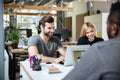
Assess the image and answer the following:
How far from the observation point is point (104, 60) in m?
Result: 1.04

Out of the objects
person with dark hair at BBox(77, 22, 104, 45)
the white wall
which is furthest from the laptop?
the white wall

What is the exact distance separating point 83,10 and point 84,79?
27.8 feet

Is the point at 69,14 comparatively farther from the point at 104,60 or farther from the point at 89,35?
the point at 104,60

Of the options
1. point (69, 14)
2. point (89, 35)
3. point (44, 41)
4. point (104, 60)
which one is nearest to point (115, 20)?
point (104, 60)

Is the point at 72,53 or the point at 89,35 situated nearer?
Result: the point at 72,53

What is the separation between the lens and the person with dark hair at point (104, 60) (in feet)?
3.40

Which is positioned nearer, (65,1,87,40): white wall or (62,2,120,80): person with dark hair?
(62,2,120,80): person with dark hair

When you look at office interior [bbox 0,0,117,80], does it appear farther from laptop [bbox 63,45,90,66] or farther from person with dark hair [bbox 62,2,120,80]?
person with dark hair [bbox 62,2,120,80]

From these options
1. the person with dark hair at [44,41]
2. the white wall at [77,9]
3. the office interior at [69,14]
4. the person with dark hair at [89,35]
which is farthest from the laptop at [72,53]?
the white wall at [77,9]

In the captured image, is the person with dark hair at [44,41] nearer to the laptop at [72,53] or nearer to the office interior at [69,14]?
the laptop at [72,53]

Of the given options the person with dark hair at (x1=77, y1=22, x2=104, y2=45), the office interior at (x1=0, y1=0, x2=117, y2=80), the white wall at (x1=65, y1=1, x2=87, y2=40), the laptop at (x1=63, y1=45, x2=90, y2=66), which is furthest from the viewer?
the white wall at (x1=65, y1=1, x2=87, y2=40)

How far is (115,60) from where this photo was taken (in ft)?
3.44

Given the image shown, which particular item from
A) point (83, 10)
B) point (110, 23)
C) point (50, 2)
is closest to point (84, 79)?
point (110, 23)

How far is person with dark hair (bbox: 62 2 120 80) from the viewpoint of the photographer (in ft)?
3.40
